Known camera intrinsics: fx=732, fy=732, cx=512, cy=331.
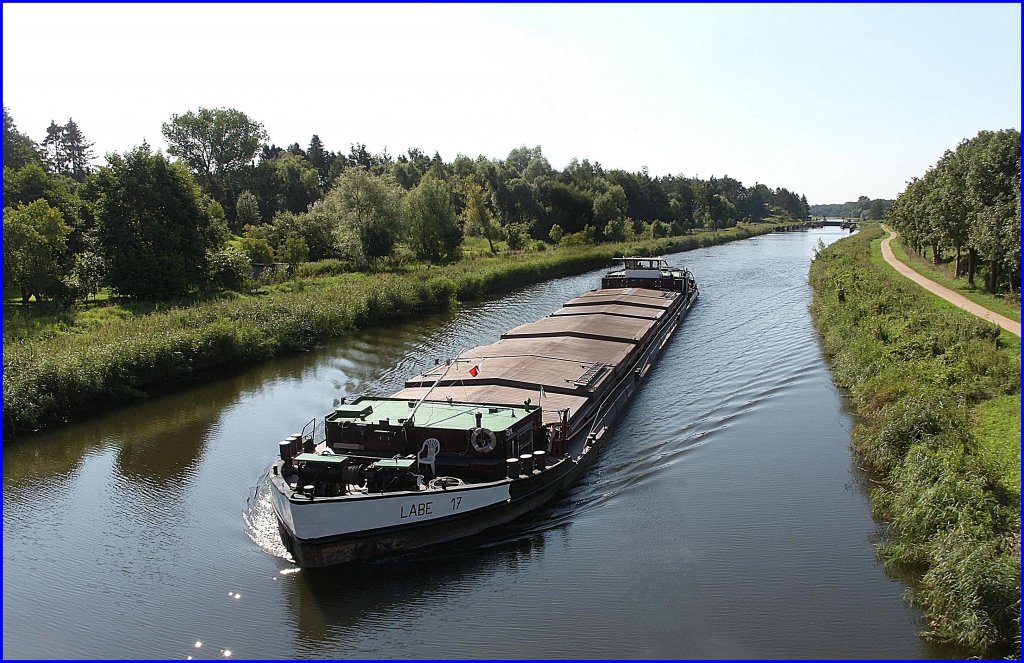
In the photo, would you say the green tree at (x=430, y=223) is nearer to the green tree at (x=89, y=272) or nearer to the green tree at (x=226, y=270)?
the green tree at (x=226, y=270)

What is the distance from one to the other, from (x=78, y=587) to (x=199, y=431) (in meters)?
7.81

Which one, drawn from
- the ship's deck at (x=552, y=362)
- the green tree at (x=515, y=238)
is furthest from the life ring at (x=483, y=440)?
the green tree at (x=515, y=238)

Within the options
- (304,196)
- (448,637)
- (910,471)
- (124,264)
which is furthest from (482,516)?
(304,196)

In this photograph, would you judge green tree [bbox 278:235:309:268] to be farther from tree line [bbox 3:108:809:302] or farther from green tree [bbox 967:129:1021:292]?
green tree [bbox 967:129:1021:292]

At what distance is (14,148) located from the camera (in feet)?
197

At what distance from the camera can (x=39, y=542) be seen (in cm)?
1288

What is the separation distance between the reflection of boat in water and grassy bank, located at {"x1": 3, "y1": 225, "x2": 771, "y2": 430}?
926cm

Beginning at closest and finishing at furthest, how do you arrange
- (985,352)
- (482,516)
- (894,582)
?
(894,582) < (482,516) < (985,352)

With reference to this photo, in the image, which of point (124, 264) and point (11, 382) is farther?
point (124, 264)

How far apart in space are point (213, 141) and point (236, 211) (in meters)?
15.2

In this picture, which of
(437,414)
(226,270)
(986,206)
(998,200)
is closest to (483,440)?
(437,414)

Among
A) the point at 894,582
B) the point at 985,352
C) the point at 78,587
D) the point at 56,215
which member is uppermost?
the point at 56,215

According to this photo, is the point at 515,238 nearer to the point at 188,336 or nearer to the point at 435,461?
the point at 188,336

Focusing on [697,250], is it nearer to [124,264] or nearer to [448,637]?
[124,264]
